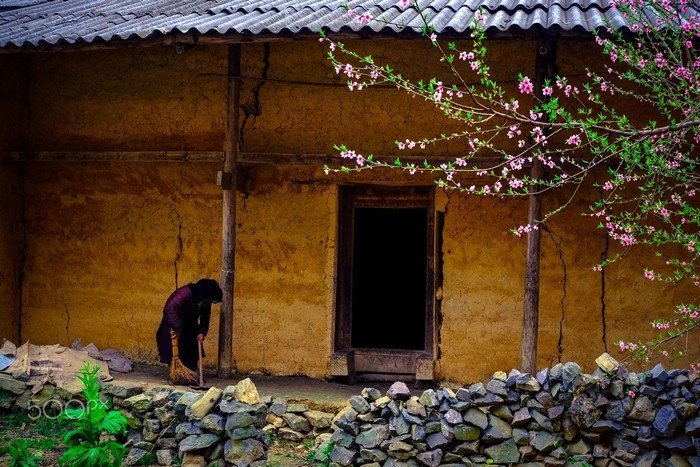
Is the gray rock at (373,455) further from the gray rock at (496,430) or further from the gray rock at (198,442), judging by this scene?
the gray rock at (198,442)

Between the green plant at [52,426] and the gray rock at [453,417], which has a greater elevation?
the gray rock at [453,417]

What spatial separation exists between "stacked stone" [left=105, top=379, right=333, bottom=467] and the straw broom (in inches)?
17.0

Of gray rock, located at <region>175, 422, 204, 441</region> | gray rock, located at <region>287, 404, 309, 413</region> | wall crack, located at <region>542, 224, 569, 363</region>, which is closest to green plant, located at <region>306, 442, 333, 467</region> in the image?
gray rock, located at <region>287, 404, 309, 413</region>

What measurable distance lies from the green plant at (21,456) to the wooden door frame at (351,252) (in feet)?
9.38

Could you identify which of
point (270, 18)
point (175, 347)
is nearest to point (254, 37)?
point (270, 18)

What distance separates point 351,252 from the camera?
8.62 meters

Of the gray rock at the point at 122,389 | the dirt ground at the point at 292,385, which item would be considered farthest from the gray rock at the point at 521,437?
the gray rock at the point at 122,389

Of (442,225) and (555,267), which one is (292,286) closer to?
(442,225)

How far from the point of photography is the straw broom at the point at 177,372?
305 inches

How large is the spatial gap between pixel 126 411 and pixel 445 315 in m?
2.84

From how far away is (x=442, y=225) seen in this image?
817 cm

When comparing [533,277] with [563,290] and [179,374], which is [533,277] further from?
[179,374]

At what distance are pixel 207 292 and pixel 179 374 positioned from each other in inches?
29.4

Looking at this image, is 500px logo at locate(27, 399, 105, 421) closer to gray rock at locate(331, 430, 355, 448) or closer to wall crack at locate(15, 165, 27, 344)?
wall crack at locate(15, 165, 27, 344)
